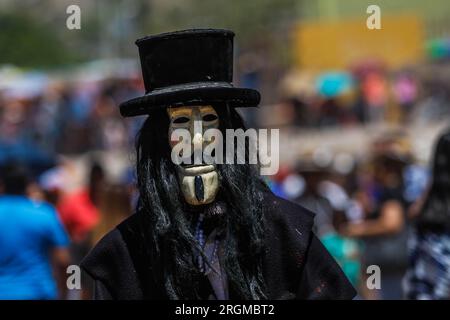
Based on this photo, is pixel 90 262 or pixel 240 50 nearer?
pixel 90 262

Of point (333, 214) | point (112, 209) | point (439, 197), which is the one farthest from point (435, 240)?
point (333, 214)

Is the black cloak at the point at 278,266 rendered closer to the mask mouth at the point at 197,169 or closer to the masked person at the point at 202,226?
the masked person at the point at 202,226

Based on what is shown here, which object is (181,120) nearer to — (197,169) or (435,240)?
(197,169)

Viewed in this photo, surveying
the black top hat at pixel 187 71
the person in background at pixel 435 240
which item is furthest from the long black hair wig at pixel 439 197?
the black top hat at pixel 187 71

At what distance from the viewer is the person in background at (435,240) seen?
219 inches

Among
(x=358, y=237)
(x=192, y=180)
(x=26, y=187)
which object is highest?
(x=192, y=180)

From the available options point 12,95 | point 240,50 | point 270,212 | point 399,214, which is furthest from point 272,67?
point 270,212

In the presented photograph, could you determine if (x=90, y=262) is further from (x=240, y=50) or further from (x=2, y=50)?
(x=2, y=50)

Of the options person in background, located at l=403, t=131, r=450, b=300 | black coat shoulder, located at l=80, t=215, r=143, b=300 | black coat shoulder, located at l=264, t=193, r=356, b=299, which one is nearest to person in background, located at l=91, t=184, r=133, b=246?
person in background, located at l=403, t=131, r=450, b=300

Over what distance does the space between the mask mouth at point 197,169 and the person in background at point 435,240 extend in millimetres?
2139

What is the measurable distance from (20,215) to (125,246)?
3327mm

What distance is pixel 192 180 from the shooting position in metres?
3.69
